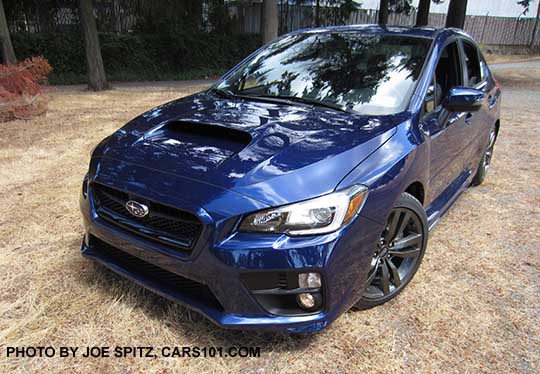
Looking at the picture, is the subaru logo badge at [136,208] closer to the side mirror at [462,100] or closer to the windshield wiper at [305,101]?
the windshield wiper at [305,101]

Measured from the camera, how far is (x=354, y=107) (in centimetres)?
276

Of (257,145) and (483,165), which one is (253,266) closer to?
(257,145)

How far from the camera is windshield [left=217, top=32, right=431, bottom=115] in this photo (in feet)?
9.29

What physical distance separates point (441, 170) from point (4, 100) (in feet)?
22.1

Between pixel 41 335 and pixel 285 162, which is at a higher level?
pixel 285 162

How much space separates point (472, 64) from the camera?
391 centimetres

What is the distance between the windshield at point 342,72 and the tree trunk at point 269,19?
7.37m

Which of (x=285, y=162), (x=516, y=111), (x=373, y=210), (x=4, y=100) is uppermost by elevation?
(x=285, y=162)

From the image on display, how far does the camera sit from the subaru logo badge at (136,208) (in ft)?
6.95

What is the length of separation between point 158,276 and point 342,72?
1.91 meters

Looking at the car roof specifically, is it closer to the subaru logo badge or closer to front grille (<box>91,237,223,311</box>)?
the subaru logo badge

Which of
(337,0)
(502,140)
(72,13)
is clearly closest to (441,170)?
(502,140)

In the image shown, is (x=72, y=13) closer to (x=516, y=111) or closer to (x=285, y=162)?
(x=516, y=111)

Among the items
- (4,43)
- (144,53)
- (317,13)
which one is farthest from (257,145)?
(317,13)
